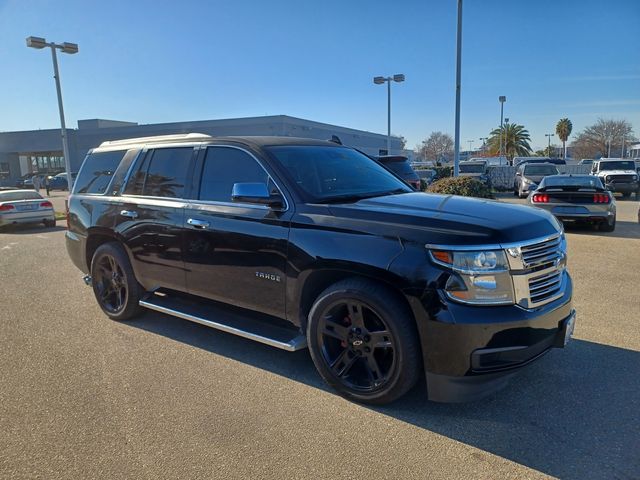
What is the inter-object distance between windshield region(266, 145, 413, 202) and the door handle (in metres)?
0.88

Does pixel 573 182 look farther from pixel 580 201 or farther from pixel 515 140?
pixel 515 140

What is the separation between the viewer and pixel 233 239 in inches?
153

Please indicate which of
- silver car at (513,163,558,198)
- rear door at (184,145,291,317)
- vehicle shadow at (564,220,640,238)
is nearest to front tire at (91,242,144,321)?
rear door at (184,145,291,317)

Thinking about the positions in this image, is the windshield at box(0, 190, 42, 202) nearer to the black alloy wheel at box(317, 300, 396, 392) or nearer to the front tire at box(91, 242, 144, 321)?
the front tire at box(91, 242, 144, 321)

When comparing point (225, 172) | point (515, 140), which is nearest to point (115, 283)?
point (225, 172)

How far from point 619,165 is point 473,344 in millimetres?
24991

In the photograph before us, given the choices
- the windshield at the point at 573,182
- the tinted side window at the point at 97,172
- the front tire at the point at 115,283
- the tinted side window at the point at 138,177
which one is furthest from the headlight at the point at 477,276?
the windshield at the point at 573,182

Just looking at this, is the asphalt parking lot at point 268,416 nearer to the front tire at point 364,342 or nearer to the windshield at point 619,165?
the front tire at point 364,342

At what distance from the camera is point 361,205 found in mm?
3463

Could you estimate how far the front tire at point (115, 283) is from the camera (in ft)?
16.4

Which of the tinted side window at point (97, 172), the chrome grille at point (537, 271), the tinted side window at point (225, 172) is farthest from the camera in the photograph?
the tinted side window at point (97, 172)

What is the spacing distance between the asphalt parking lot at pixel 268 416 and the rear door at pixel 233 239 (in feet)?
2.22

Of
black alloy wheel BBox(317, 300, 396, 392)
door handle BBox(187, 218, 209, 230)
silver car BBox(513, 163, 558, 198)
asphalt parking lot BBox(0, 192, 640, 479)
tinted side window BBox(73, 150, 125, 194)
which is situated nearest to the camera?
asphalt parking lot BBox(0, 192, 640, 479)

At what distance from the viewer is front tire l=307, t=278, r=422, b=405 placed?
3.00 m
